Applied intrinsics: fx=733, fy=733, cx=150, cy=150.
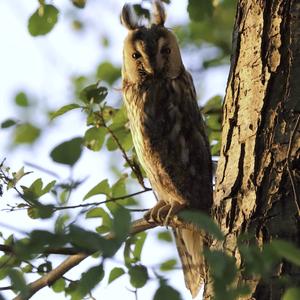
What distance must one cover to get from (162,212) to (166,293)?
1.41 meters

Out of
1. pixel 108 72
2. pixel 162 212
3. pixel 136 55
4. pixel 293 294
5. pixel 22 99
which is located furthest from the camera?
pixel 108 72

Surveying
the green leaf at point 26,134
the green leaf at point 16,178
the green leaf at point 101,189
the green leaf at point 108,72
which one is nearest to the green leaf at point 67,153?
the green leaf at point 16,178

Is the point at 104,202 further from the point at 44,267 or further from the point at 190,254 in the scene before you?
the point at 190,254

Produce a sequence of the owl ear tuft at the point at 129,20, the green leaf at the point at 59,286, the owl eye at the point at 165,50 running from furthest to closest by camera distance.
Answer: the owl ear tuft at the point at 129,20 < the owl eye at the point at 165,50 < the green leaf at the point at 59,286

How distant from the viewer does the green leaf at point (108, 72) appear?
288 centimetres

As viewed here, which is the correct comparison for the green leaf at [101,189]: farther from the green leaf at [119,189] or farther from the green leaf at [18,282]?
the green leaf at [18,282]

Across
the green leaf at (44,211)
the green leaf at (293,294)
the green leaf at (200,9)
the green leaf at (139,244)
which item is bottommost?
the green leaf at (139,244)

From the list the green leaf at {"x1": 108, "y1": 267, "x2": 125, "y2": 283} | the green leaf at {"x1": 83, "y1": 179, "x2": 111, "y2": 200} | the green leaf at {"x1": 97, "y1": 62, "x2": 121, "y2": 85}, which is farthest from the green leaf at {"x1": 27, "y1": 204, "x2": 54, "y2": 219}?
the green leaf at {"x1": 97, "y1": 62, "x2": 121, "y2": 85}

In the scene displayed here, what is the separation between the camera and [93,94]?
2.25 m

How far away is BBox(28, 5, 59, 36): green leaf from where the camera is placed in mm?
2277

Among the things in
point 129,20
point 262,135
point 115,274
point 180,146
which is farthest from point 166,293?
point 129,20

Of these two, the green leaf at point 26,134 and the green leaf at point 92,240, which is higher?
the green leaf at point 26,134

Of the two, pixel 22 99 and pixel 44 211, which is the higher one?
pixel 22 99

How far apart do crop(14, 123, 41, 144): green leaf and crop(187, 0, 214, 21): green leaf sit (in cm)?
76
